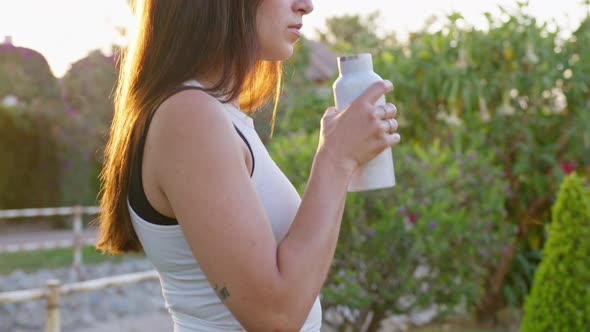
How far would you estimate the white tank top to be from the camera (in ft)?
4.24

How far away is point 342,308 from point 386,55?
2.84 meters

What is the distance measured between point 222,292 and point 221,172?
180 mm

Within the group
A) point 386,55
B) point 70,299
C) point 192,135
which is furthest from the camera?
point 70,299

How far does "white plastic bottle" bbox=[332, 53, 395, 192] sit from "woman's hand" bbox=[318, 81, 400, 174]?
0.17 feet

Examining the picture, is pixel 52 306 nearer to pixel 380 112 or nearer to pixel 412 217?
pixel 412 217

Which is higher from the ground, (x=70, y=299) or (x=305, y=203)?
(x=305, y=203)

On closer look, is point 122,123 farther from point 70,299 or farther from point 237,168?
point 70,299

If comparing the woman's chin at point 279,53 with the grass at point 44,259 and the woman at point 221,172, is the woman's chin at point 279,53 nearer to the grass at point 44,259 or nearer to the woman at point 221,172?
the woman at point 221,172

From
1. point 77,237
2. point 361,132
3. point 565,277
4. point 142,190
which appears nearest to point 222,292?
point 142,190

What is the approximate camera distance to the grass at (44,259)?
11.2 meters

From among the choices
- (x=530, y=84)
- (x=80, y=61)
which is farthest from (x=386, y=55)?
(x=80, y=61)

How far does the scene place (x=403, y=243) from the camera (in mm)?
4828

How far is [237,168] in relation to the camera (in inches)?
45.9

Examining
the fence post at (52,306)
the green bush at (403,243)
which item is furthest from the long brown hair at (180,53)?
the green bush at (403,243)
